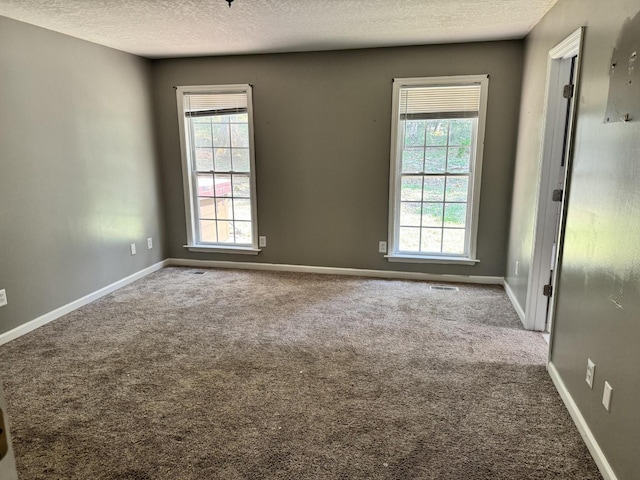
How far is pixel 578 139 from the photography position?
2.28 metres

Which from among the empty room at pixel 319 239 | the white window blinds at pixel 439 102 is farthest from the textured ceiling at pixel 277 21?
the white window blinds at pixel 439 102

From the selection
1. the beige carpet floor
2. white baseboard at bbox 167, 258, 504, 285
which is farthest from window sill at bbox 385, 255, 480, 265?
the beige carpet floor

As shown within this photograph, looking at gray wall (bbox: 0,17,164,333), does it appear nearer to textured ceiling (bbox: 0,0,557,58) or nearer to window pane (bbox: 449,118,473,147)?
textured ceiling (bbox: 0,0,557,58)

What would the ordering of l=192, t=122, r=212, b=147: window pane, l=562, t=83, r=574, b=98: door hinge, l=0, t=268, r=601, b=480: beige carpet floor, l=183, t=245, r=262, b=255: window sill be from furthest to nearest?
l=183, t=245, r=262, b=255: window sill
l=192, t=122, r=212, b=147: window pane
l=562, t=83, r=574, b=98: door hinge
l=0, t=268, r=601, b=480: beige carpet floor

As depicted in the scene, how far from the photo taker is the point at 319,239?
4.71m

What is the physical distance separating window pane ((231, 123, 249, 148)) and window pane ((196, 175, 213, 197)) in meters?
0.53

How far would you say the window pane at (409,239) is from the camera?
451 centimetres

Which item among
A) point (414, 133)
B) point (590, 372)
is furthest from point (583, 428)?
point (414, 133)

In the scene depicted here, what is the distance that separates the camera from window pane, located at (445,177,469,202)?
4266 millimetres

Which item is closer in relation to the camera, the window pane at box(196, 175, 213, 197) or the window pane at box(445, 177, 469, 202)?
the window pane at box(445, 177, 469, 202)

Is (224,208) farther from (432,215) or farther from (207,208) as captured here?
(432,215)

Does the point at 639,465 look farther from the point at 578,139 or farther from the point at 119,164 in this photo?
the point at 119,164

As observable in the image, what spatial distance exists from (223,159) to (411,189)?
7.04ft

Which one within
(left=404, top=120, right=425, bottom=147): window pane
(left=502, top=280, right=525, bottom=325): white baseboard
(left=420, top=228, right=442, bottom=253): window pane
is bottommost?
(left=502, top=280, right=525, bottom=325): white baseboard
